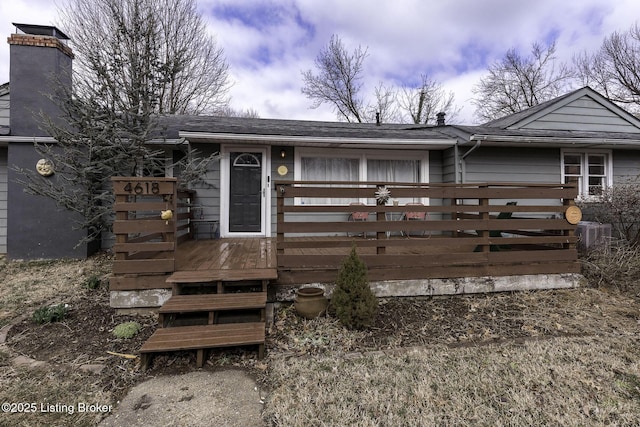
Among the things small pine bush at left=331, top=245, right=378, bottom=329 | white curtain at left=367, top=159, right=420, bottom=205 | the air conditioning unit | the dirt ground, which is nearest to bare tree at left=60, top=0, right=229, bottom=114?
the dirt ground

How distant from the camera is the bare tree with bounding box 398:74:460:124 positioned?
806 inches

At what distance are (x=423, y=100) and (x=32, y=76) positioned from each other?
768 inches

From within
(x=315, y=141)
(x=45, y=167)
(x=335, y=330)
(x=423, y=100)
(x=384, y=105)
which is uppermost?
(x=423, y=100)

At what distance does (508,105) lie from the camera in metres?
20.8

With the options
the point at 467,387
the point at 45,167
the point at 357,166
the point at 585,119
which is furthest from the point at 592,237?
the point at 45,167

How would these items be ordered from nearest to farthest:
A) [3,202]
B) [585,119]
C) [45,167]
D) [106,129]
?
[106,129] → [45,167] → [3,202] → [585,119]

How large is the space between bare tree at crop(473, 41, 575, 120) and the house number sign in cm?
2269

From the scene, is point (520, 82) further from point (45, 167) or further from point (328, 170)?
point (45, 167)

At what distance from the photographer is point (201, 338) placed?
2609 millimetres

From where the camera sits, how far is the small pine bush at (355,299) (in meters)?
3.07

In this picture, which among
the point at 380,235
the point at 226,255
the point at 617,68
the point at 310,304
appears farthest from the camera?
the point at 617,68

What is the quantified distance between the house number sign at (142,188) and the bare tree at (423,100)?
1939 centimetres

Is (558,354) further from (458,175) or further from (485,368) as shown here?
(458,175)

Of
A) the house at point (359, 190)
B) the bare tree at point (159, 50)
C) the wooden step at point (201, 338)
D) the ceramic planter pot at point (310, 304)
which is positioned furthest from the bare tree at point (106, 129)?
the wooden step at point (201, 338)
